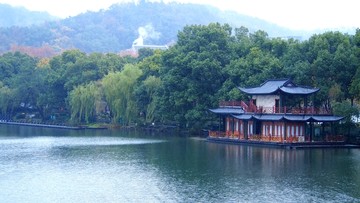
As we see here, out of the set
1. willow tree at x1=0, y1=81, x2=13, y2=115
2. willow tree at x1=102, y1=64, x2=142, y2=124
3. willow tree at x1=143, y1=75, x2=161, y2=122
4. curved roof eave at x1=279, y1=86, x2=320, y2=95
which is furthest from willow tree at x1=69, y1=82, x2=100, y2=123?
curved roof eave at x1=279, y1=86, x2=320, y2=95

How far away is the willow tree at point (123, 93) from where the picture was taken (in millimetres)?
73125

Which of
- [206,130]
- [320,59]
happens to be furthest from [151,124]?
[320,59]

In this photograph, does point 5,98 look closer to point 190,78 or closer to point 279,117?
point 190,78

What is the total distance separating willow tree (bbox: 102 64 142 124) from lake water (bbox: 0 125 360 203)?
1894 centimetres

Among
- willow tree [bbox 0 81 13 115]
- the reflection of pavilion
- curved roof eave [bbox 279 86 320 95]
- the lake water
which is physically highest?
willow tree [bbox 0 81 13 115]

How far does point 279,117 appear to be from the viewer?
51.1 meters

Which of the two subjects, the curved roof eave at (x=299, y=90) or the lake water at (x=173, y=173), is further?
the curved roof eave at (x=299, y=90)

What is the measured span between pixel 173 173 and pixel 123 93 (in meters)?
38.7

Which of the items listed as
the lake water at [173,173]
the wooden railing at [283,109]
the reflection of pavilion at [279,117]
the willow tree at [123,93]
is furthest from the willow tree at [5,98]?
the wooden railing at [283,109]

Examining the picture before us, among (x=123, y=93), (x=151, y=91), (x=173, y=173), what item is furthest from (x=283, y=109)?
(x=123, y=93)

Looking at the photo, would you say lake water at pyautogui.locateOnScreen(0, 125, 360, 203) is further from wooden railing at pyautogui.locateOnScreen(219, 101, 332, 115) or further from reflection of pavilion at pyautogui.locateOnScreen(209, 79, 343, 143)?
wooden railing at pyautogui.locateOnScreen(219, 101, 332, 115)

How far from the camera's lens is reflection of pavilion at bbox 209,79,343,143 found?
2014 inches

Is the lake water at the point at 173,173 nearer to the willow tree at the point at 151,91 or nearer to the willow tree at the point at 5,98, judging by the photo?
the willow tree at the point at 151,91

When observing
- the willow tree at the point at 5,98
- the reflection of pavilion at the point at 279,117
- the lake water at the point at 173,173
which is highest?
the willow tree at the point at 5,98
